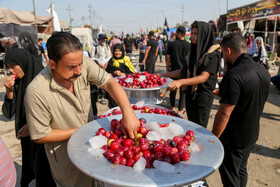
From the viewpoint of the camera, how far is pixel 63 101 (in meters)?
1.65

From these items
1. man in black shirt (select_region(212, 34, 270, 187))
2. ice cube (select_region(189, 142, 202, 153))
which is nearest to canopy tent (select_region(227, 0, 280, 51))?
man in black shirt (select_region(212, 34, 270, 187))

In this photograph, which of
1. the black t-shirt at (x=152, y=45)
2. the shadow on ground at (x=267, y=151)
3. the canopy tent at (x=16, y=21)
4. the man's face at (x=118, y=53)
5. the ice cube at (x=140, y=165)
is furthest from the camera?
the canopy tent at (x=16, y=21)

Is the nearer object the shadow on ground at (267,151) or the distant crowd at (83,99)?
the distant crowd at (83,99)

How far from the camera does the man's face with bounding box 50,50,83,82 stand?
1.44m

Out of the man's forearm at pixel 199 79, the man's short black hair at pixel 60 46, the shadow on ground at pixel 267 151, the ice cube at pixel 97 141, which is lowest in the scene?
the shadow on ground at pixel 267 151

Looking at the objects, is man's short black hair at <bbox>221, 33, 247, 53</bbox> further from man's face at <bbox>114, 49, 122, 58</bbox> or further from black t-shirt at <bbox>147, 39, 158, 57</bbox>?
black t-shirt at <bbox>147, 39, 158, 57</bbox>

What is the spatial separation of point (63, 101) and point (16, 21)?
46.4ft

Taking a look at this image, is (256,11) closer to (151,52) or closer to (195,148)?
(151,52)

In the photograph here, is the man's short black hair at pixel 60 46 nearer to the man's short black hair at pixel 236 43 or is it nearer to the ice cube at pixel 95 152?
the ice cube at pixel 95 152

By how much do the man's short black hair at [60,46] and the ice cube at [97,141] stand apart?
25.8 inches

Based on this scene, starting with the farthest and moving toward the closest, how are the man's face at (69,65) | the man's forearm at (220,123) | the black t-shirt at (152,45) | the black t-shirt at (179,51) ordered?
the black t-shirt at (152,45)
the black t-shirt at (179,51)
the man's forearm at (220,123)
the man's face at (69,65)

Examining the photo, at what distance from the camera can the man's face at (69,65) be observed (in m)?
1.44

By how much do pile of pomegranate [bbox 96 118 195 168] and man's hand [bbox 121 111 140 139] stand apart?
5cm

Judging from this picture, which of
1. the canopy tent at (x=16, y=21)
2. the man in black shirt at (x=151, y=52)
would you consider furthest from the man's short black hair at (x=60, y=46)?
the canopy tent at (x=16, y=21)
